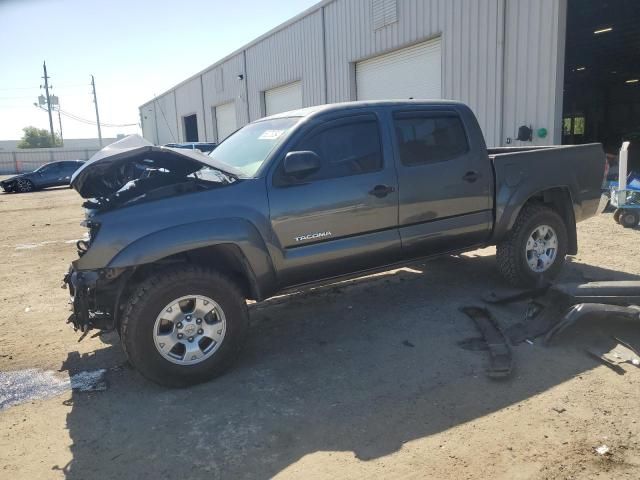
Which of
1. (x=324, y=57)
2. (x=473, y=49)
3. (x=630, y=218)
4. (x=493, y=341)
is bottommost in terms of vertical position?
(x=493, y=341)

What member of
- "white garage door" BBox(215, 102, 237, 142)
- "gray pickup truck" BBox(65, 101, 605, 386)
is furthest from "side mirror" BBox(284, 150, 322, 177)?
"white garage door" BBox(215, 102, 237, 142)

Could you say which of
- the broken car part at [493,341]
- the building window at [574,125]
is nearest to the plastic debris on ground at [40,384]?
the broken car part at [493,341]

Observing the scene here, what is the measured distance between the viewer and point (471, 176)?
4.96 m

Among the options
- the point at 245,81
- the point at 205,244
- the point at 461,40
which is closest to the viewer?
the point at 205,244

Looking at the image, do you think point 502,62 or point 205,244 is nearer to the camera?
point 205,244

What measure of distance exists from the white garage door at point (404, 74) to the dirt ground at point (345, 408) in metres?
9.19

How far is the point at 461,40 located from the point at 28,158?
2150 inches

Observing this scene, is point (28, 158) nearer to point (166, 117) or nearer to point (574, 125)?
point (166, 117)

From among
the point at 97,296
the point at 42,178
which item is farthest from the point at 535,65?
the point at 42,178

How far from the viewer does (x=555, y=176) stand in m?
5.46

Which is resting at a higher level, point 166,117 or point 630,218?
point 166,117

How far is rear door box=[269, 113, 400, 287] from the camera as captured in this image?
13.1 ft

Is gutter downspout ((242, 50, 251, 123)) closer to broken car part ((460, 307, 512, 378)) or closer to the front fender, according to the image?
broken car part ((460, 307, 512, 378))

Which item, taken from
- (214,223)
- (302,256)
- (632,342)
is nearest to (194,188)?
(214,223)
